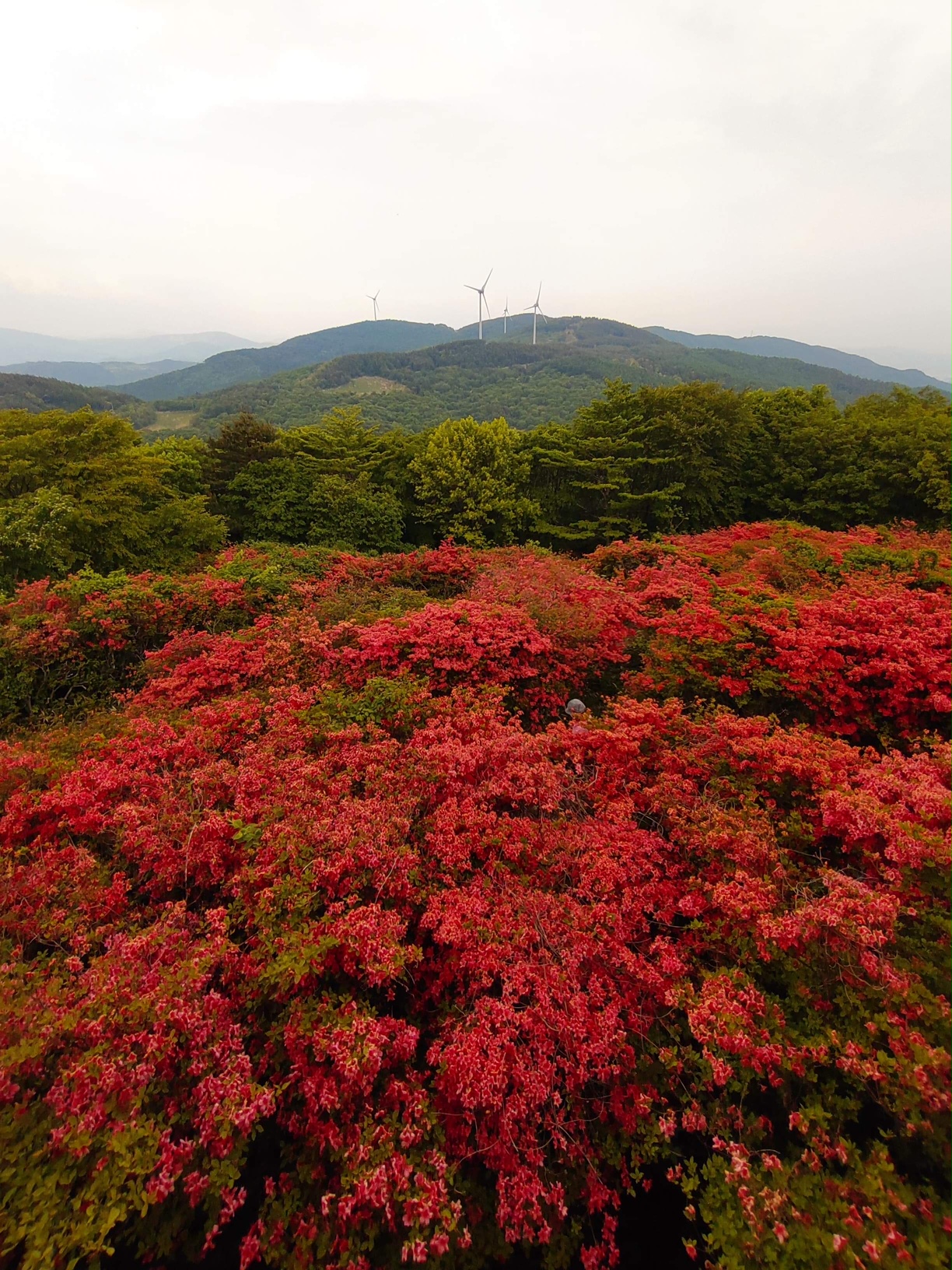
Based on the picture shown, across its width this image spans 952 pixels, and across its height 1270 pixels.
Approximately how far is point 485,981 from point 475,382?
14508cm

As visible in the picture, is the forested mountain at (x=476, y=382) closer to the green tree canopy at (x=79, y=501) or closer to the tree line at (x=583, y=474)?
the tree line at (x=583, y=474)

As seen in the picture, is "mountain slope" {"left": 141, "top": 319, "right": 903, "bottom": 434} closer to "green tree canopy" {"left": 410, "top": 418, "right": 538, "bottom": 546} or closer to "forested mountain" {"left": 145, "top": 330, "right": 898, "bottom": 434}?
"forested mountain" {"left": 145, "top": 330, "right": 898, "bottom": 434}

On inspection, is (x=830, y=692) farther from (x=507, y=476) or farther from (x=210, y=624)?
(x=507, y=476)

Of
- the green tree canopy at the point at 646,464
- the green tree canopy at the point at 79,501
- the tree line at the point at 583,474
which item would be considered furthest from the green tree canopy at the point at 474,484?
the green tree canopy at the point at 79,501

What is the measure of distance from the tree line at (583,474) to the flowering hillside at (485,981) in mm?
18504

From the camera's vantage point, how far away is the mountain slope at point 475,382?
325 feet

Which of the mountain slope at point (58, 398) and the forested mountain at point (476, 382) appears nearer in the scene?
the mountain slope at point (58, 398)

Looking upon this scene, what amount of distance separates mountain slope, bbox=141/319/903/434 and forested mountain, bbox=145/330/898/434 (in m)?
0.30

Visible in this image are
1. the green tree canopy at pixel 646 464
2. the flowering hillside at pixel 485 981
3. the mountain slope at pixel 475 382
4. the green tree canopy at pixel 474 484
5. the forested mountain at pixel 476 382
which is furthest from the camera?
the mountain slope at pixel 475 382

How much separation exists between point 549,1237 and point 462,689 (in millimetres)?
5752

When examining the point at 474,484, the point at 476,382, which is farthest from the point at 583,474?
the point at 476,382

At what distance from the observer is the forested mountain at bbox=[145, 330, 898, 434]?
98.7m

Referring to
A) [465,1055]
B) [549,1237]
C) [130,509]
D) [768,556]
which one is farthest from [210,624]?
[768,556]

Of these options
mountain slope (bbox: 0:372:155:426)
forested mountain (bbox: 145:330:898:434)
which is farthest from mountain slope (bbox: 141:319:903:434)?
mountain slope (bbox: 0:372:155:426)
